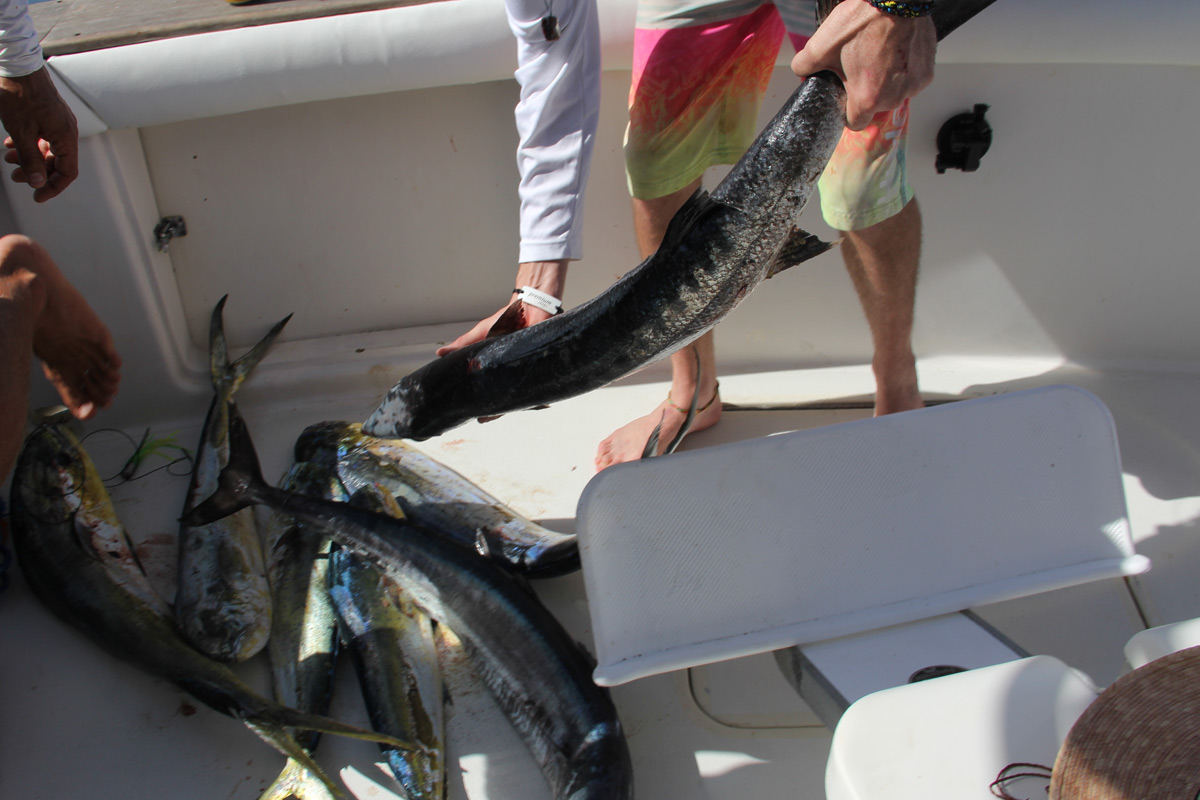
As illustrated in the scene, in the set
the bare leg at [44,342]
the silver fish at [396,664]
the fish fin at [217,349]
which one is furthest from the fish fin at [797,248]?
the fish fin at [217,349]

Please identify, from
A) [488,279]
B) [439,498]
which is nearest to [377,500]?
[439,498]

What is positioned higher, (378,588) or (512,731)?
(378,588)

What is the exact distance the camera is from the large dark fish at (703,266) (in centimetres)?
163

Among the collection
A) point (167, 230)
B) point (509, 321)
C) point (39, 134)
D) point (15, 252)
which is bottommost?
point (509, 321)

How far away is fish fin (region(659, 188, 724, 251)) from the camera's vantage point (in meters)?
1.64

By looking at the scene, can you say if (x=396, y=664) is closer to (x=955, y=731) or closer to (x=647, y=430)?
(x=647, y=430)

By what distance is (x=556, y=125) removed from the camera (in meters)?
2.07

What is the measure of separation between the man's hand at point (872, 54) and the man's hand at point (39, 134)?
1.98 metres

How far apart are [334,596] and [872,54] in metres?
1.74

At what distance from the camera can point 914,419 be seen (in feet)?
5.59

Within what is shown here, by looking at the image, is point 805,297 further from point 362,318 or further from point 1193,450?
point 362,318

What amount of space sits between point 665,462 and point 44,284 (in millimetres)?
1868

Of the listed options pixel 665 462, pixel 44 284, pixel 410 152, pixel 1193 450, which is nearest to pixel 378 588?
pixel 665 462

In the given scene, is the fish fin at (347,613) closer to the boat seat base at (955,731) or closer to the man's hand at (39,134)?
the boat seat base at (955,731)
